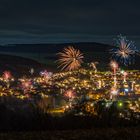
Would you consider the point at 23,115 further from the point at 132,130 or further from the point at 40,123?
the point at 132,130

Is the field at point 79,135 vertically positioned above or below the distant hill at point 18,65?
below

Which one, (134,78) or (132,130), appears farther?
(134,78)

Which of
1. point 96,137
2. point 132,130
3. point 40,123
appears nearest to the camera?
point 96,137

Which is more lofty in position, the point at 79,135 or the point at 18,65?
the point at 18,65

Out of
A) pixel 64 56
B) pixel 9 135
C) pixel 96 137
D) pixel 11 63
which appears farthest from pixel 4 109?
pixel 11 63

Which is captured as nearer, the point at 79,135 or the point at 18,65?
the point at 79,135

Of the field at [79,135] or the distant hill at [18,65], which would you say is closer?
the field at [79,135]

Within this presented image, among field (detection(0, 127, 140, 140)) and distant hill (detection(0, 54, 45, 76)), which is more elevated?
distant hill (detection(0, 54, 45, 76))

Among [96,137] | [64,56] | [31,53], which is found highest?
[31,53]
